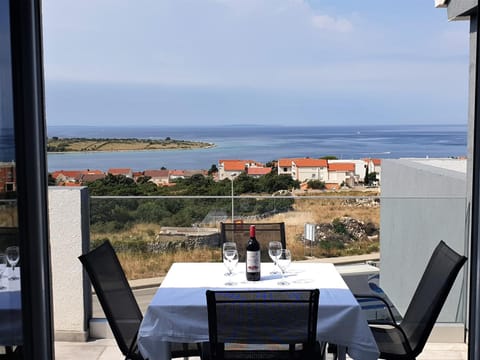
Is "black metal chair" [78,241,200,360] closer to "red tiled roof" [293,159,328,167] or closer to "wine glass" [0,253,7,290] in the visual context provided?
"wine glass" [0,253,7,290]

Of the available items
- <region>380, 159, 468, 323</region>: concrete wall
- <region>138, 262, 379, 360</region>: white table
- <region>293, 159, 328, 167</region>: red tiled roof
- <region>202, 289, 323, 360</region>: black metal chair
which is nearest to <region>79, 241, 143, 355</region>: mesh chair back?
<region>138, 262, 379, 360</region>: white table

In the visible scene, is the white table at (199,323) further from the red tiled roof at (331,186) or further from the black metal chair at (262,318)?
the red tiled roof at (331,186)

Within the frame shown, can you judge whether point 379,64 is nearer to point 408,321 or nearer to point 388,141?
point 388,141

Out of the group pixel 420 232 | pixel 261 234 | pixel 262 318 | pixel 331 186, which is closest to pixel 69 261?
pixel 261 234

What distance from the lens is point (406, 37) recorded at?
22.9m

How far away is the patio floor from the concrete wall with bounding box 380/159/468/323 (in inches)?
9.9

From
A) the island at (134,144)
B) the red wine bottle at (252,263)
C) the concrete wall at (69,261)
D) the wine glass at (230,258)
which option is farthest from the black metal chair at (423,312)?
the island at (134,144)

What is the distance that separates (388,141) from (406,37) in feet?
14.2

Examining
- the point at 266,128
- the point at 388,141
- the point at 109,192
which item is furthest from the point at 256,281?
the point at 266,128

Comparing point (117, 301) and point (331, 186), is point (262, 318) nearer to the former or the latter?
point (117, 301)

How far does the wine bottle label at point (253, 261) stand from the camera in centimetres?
295

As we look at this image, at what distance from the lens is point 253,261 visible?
9.76ft

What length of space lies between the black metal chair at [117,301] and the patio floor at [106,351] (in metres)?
0.90

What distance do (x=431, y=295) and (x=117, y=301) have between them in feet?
5.21
